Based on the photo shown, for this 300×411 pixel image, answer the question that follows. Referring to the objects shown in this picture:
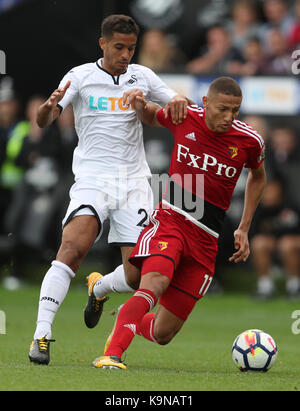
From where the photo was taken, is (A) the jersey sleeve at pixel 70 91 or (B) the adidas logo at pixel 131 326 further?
(A) the jersey sleeve at pixel 70 91

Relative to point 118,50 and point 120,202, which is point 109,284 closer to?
point 120,202

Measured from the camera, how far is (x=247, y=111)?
14281mm

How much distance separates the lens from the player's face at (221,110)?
21.9ft

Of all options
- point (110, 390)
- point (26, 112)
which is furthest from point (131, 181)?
point (26, 112)

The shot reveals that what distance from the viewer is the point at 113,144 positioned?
24.6 feet

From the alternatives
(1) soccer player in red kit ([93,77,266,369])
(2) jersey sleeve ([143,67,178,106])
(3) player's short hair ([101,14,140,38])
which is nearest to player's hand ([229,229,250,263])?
(1) soccer player in red kit ([93,77,266,369])

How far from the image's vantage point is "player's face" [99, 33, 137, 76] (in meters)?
7.27

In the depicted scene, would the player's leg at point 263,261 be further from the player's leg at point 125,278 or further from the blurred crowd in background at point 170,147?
the player's leg at point 125,278

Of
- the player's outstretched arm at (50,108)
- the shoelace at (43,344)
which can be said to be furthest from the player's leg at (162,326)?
the player's outstretched arm at (50,108)

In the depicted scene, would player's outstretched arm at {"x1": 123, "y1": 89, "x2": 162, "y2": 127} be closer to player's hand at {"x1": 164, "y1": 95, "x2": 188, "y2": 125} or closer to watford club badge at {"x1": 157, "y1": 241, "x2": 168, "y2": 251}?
player's hand at {"x1": 164, "y1": 95, "x2": 188, "y2": 125}

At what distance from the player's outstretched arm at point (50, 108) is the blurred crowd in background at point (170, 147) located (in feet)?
23.6

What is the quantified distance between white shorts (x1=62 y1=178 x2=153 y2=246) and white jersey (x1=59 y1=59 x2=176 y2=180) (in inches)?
3.8

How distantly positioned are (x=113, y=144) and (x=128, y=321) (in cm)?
177
